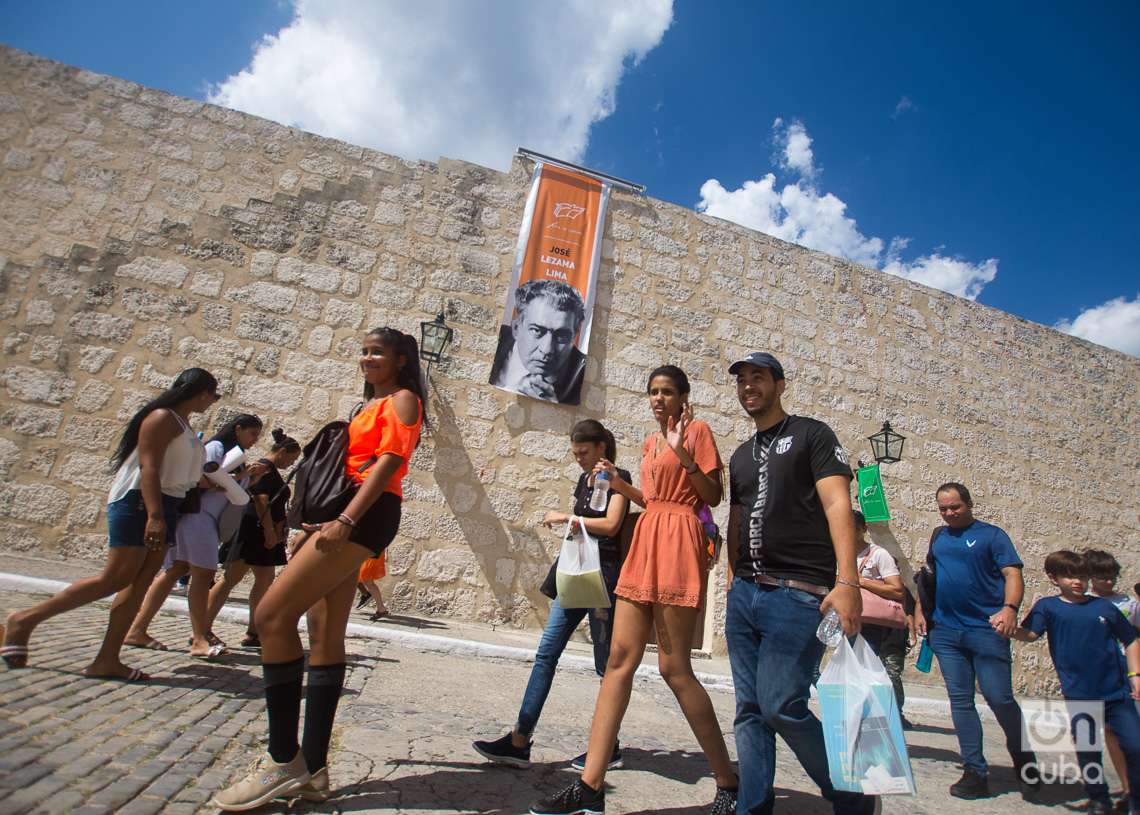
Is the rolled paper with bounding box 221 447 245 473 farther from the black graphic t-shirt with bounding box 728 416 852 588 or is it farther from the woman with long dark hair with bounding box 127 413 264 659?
the black graphic t-shirt with bounding box 728 416 852 588

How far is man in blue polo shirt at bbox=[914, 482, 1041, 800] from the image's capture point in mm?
3373

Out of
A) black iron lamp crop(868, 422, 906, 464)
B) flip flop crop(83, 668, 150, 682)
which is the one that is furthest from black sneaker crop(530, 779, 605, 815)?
black iron lamp crop(868, 422, 906, 464)

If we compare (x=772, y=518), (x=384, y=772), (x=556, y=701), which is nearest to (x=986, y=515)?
(x=556, y=701)

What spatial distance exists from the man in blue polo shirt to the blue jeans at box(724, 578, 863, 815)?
188 cm

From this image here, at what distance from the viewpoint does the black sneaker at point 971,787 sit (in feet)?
10.4

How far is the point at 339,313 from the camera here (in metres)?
6.75

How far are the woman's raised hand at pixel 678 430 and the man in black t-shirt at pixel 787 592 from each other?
0.88ft

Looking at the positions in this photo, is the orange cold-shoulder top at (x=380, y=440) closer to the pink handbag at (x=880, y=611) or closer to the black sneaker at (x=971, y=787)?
the black sneaker at (x=971, y=787)

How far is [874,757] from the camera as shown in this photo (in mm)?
1777

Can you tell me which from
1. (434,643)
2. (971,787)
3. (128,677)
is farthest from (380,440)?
(434,643)

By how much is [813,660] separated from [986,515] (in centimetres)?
795

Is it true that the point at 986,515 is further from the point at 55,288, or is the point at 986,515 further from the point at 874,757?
the point at 55,288

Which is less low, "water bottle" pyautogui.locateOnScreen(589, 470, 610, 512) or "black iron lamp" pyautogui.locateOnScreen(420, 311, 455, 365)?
"black iron lamp" pyautogui.locateOnScreen(420, 311, 455, 365)

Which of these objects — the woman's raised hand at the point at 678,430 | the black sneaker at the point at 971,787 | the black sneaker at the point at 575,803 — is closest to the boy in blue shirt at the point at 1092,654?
the black sneaker at the point at 971,787
